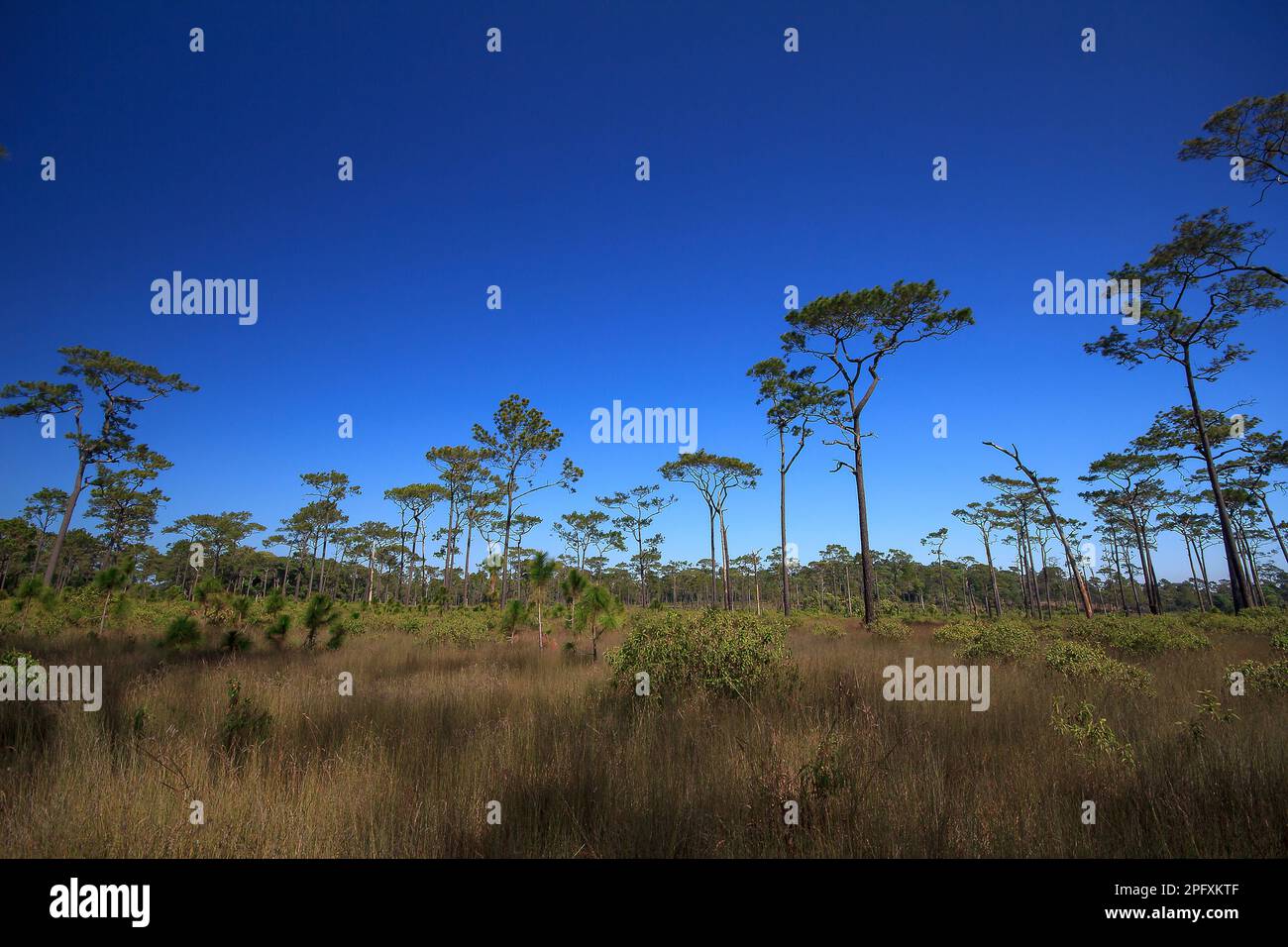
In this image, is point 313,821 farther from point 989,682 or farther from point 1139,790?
point 989,682

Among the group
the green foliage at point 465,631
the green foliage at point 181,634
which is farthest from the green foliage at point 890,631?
the green foliage at point 181,634

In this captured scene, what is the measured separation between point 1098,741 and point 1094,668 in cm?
424

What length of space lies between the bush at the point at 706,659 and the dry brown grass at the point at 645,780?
411mm

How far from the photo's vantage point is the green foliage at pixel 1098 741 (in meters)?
3.59

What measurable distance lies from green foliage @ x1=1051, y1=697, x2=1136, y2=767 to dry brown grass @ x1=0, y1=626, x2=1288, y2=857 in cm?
9

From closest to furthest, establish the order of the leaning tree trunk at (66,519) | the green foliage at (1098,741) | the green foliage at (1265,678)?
1. the green foliage at (1098,741)
2. the green foliage at (1265,678)
3. the leaning tree trunk at (66,519)

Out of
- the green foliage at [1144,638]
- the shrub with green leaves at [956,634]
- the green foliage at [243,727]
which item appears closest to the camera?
the green foliage at [243,727]

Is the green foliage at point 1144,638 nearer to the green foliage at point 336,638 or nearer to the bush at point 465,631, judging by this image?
the bush at point 465,631

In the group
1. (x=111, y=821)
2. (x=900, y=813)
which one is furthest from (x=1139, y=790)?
(x=111, y=821)

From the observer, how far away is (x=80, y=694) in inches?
225

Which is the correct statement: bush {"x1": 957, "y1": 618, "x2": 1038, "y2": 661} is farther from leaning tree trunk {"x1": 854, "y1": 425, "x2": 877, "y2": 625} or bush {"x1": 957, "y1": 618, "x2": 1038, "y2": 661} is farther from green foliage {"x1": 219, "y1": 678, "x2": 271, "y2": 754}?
green foliage {"x1": 219, "y1": 678, "x2": 271, "y2": 754}

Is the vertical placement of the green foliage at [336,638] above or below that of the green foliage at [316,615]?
below

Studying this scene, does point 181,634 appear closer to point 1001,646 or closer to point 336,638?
point 336,638

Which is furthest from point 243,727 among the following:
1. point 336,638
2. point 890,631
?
point 890,631
